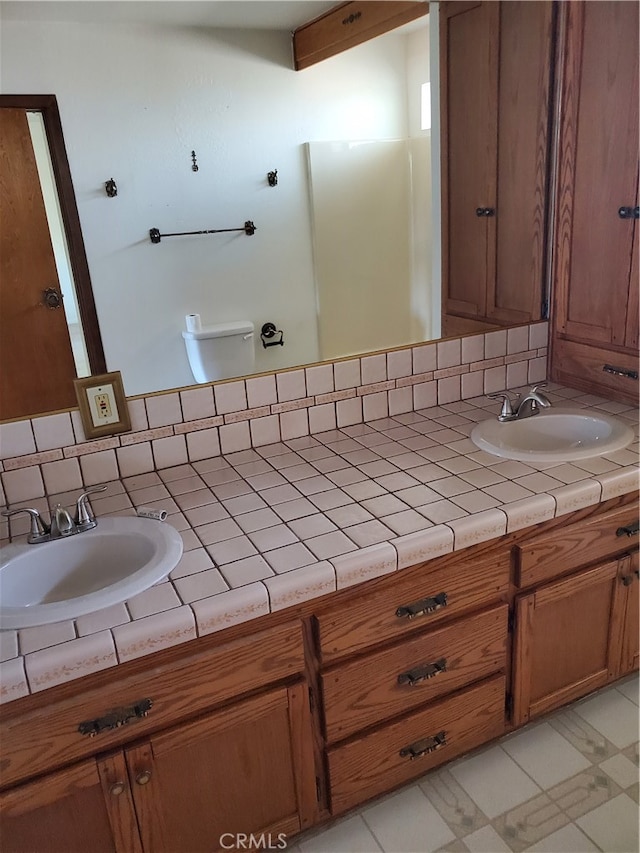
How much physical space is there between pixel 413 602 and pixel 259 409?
658 mm

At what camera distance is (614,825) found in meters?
1.46

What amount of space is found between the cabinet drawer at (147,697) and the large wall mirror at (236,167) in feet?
2.32

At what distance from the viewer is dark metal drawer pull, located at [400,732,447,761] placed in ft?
4.78

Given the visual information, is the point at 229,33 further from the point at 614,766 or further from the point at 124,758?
the point at 614,766

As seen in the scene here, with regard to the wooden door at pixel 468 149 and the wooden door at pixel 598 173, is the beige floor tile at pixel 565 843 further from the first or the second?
the wooden door at pixel 468 149

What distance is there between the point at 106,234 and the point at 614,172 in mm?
1349

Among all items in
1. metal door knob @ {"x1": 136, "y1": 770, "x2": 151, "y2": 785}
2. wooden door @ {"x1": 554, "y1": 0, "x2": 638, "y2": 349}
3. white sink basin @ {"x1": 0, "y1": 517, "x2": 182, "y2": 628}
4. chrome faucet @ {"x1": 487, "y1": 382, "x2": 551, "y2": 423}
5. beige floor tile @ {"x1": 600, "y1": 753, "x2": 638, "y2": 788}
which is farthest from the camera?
chrome faucet @ {"x1": 487, "y1": 382, "x2": 551, "y2": 423}

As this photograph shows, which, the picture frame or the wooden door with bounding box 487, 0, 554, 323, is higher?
the wooden door with bounding box 487, 0, 554, 323

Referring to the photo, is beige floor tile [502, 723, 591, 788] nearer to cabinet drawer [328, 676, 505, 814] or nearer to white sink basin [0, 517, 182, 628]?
cabinet drawer [328, 676, 505, 814]

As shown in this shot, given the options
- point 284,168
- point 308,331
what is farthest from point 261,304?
point 284,168

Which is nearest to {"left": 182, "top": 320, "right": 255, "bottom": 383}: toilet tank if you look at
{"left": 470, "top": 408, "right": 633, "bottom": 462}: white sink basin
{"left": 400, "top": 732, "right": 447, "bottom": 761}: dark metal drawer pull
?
{"left": 470, "top": 408, "right": 633, "bottom": 462}: white sink basin

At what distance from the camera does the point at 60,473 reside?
152cm

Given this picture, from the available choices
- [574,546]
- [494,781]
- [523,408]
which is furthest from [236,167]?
[494,781]

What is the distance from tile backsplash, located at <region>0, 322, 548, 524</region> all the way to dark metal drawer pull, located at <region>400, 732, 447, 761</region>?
818 mm
